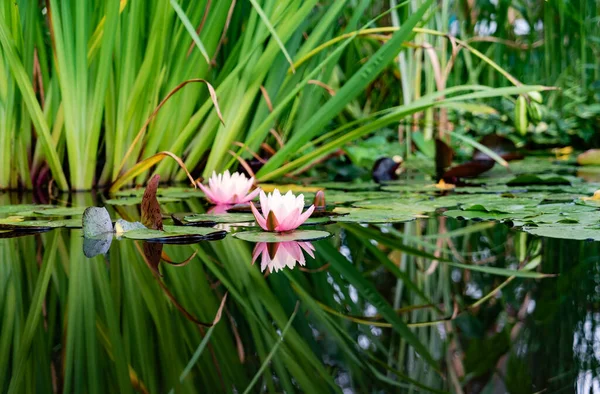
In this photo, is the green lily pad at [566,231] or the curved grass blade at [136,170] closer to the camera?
the green lily pad at [566,231]

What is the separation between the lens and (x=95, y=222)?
117 centimetres

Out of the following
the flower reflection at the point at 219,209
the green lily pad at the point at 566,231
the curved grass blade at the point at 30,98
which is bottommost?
the green lily pad at the point at 566,231

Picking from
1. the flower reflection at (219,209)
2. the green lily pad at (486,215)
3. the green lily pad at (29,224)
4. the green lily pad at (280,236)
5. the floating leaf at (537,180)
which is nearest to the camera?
the green lily pad at (280,236)

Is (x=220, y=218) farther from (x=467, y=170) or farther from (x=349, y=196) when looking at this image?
(x=467, y=170)

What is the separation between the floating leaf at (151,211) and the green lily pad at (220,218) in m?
0.14

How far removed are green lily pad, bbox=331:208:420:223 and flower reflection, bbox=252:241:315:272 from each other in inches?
8.5

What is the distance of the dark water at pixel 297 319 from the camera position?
0.53 m

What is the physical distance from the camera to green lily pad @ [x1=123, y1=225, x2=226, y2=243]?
1140mm

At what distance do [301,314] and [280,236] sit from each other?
421 mm

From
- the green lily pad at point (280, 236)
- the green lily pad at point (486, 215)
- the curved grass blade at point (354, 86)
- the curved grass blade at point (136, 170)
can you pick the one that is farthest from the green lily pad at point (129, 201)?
the green lily pad at point (486, 215)

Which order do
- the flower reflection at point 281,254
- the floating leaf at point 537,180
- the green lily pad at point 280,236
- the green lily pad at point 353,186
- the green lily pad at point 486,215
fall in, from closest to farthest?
the flower reflection at point 281,254 → the green lily pad at point 280,236 → the green lily pad at point 486,215 → the floating leaf at point 537,180 → the green lily pad at point 353,186

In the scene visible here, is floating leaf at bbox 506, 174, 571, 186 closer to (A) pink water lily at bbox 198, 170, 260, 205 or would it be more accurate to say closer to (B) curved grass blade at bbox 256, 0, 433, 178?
(B) curved grass blade at bbox 256, 0, 433, 178

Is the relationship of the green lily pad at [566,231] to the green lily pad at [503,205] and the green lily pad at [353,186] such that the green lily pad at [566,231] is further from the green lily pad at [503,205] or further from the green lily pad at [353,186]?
the green lily pad at [353,186]

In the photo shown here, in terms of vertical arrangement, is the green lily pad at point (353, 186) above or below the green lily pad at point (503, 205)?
above
